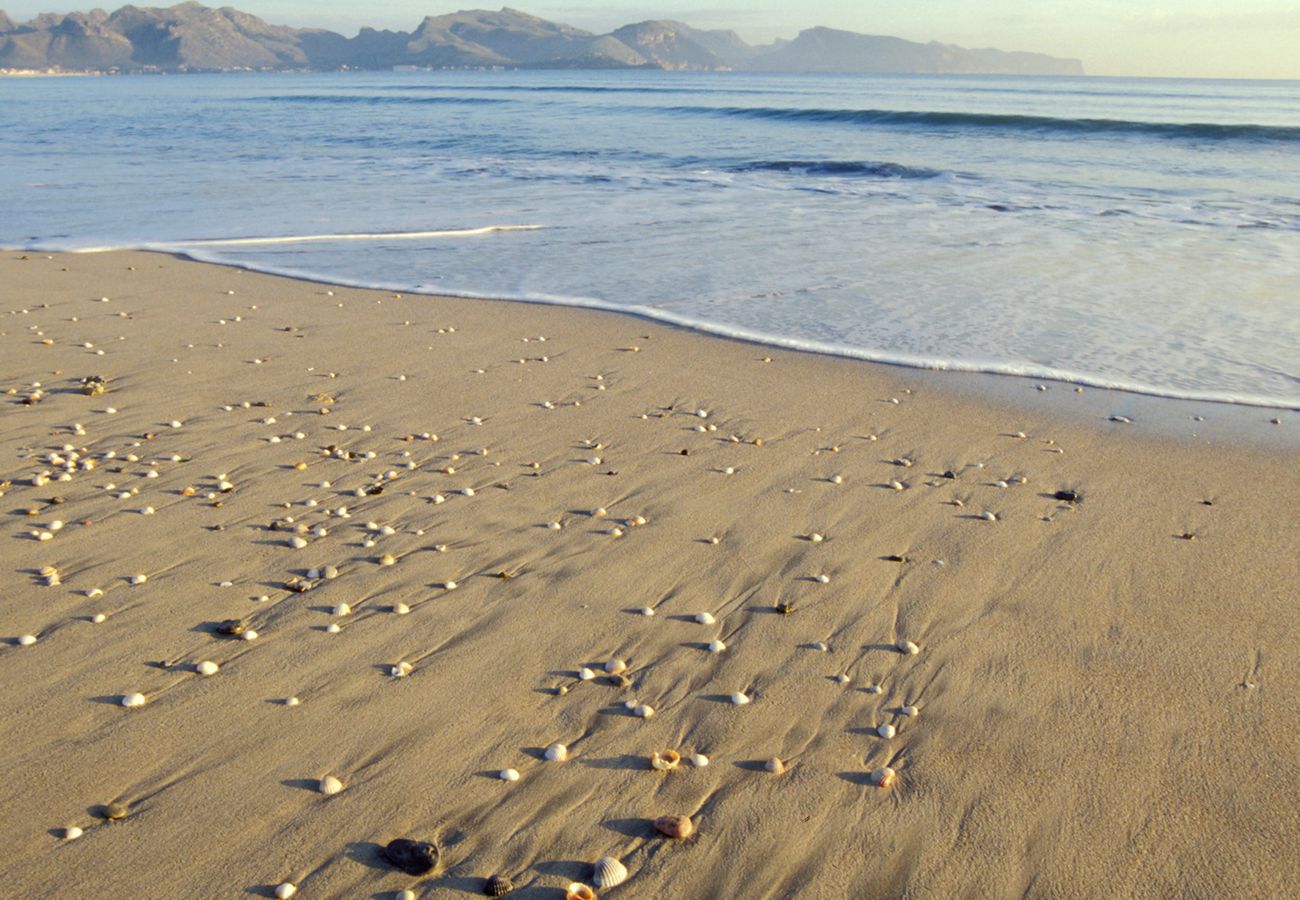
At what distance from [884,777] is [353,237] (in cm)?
1150

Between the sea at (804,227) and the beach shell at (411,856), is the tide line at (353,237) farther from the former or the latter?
the beach shell at (411,856)

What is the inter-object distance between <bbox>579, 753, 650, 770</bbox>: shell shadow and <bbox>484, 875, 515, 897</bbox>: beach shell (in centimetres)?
52

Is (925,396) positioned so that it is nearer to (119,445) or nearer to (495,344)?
(495,344)

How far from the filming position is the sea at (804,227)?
8344 millimetres

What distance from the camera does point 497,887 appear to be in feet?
8.59

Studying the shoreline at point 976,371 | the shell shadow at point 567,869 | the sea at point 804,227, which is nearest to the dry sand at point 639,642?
the shell shadow at point 567,869

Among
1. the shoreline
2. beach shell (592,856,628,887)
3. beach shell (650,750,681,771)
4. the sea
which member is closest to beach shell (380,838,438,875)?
beach shell (592,856,628,887)

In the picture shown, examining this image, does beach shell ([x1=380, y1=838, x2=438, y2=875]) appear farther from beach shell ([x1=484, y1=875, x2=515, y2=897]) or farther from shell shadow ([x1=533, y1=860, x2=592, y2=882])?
shell shadow ([x1=533, y1=860, x2=592, y2=882])

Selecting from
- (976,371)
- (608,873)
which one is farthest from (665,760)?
(976,371)

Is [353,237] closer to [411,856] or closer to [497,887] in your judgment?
[411,856]

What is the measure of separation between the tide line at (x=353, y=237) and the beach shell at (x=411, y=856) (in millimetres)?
11002

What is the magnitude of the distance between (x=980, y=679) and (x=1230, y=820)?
2.90 ft

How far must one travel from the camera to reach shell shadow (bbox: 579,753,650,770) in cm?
311

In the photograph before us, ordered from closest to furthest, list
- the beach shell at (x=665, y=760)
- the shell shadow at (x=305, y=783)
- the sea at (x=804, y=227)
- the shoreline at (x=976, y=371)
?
the shell shadow at (x=305, y=783) < the beach shell at (x=665, y=760) < the shoreline at (x=976, y=371) < the sea at (x=804, y=227)
